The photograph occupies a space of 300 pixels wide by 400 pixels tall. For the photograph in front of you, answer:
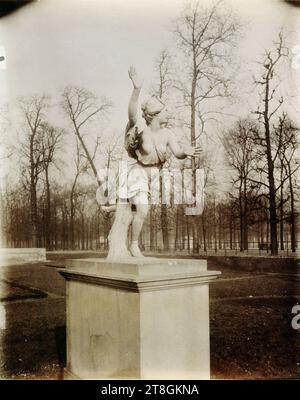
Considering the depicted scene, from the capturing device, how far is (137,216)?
159 inches

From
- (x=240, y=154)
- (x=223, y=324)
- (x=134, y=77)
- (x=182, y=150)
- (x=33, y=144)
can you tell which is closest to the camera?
(x=134, y=77)

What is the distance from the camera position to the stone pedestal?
3.20 metres

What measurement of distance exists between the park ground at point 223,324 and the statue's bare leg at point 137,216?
164cm

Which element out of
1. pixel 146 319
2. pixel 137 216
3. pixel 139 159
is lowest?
pixel 146 319

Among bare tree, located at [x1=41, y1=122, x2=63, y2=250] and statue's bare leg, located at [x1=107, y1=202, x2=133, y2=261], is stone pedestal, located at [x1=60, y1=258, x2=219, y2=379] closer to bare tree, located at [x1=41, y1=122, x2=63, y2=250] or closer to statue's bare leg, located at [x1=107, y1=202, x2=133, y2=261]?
statue's bare leg, located at [x1=107, y1=202, x2=133, y2=261]

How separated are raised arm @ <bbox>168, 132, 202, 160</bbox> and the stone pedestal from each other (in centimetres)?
105

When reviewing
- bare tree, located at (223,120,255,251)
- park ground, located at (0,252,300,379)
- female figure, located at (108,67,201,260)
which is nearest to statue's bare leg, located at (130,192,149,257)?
female figure, located at (108,67,201,260)

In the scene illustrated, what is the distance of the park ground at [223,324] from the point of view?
463cm

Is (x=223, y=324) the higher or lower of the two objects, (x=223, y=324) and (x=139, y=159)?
the lower

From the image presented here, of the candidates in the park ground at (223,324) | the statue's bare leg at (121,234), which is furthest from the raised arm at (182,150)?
the park ground at (223,324)

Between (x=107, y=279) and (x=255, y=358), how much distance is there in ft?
8.15

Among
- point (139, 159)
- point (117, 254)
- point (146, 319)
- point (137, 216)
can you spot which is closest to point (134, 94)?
point (139, 159)

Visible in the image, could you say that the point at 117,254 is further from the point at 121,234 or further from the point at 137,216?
the point at 137,216

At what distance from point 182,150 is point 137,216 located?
Answer: 0.81 metres
